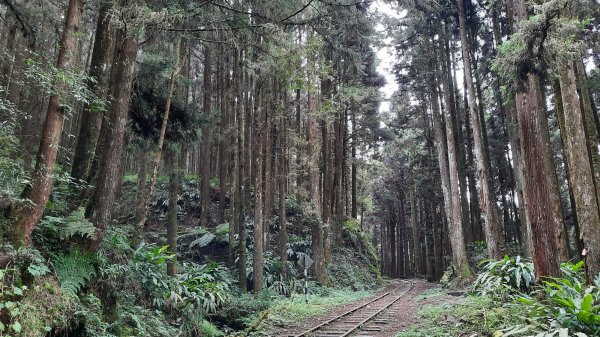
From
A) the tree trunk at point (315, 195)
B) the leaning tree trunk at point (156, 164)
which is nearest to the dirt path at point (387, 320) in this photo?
the tree trunk at point (315, 195)

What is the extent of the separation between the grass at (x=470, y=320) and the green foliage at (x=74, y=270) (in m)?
6.29

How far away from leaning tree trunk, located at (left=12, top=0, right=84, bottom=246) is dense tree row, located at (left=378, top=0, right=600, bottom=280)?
7924 mm

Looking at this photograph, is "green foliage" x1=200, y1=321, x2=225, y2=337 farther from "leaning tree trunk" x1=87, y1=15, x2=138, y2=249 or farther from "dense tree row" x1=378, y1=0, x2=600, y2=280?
"dense tree row" x1=378, y1=0, x2=600, y2=280

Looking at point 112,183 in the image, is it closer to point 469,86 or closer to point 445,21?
point 469,86

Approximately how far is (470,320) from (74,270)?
7.61 meters

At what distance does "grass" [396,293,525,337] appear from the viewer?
287 inches

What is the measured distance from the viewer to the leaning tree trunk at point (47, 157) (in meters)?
5.58

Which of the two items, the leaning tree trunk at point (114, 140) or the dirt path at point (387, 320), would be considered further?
the dirt path at point (387, 320)

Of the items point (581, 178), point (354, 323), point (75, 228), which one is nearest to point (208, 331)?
point (354, 323)

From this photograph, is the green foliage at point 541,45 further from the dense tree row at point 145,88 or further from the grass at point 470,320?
the grass at point 470,320

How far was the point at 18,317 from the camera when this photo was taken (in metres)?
4.57

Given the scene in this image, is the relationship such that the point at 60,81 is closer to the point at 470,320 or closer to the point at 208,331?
the point at 208,331

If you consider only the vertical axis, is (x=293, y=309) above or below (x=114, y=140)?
below

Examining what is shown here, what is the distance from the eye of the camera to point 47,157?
19.1 ft
